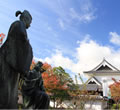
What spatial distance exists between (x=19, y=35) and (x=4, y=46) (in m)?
0.38

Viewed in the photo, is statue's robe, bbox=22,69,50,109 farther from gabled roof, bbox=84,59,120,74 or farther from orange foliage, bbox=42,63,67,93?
gabled roof, bbox=84,59,120,74

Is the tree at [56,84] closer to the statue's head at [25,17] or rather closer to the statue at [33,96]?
the statue at [33,96]

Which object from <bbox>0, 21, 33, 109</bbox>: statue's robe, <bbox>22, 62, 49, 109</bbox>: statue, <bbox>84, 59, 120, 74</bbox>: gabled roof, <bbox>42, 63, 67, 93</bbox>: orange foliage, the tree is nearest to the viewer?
<bbox>0, 21, 33, 109</bbox>: statue's robe

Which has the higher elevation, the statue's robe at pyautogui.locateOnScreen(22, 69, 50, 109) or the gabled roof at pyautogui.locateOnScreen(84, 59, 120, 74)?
the gabled roof at pyautogui.locateOnScreen(84, 59, 120, 74)

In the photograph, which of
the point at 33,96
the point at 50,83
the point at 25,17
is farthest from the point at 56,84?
the point at 25,17

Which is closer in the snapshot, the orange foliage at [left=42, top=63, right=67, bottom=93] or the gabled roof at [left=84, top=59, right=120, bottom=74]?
the orange foliage at [left=42, top=63, right=67, bottom=93]

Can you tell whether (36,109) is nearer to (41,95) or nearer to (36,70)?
(41,95)

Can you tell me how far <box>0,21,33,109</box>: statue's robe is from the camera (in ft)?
7.79

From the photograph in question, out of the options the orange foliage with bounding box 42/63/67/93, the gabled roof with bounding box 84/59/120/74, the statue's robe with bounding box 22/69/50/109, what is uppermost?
the gabled roof with bounding box 84/59/120/74

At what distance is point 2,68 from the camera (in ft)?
8.16

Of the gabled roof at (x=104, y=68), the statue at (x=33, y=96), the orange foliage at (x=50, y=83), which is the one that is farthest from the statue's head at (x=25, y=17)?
the gabled roof at (x=104, y=68)

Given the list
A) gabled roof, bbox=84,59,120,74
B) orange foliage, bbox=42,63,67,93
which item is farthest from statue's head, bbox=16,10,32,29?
gabled roof, bbox=84,59,120,74

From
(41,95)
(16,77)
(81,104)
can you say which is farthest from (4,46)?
(81,104)

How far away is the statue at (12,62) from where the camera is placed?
7.79 ft
